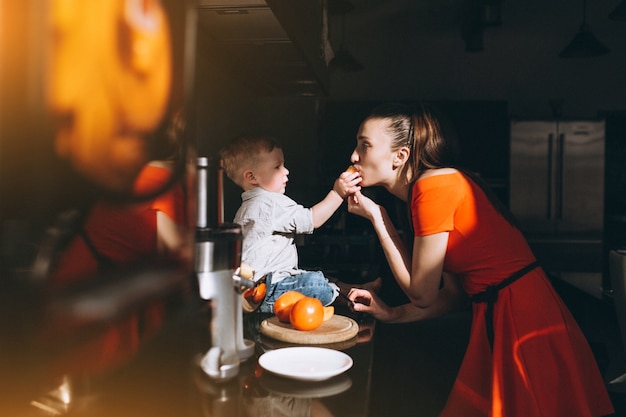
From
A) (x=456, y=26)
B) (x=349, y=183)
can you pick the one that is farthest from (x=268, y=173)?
(x=456, y=26)

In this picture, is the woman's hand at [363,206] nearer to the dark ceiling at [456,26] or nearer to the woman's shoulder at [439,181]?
the woman's shoulder at [439,181]

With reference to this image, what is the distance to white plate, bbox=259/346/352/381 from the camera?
3.36 ft

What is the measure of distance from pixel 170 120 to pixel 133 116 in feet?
0.39

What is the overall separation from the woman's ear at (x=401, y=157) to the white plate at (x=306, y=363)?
2.49 feet

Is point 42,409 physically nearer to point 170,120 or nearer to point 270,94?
point 170,120

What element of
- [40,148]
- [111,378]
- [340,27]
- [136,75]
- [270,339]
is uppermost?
[340,27]

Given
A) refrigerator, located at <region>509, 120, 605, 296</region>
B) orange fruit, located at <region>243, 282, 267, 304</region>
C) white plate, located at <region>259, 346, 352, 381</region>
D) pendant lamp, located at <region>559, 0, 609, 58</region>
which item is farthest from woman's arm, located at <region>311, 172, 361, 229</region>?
refrigerator, located at <region>509, 120, 605, 296</region>

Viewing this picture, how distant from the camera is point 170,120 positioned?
31.2 inches

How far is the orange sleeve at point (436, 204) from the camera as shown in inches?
60.1

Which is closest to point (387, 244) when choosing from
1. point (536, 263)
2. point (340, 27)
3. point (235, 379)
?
point (536, 263)

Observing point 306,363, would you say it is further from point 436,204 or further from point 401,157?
point 401,157

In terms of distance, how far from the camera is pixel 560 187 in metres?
5.11

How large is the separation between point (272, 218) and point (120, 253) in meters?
1.20

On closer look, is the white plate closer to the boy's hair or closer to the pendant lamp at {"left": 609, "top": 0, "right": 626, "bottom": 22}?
the boy's hair
